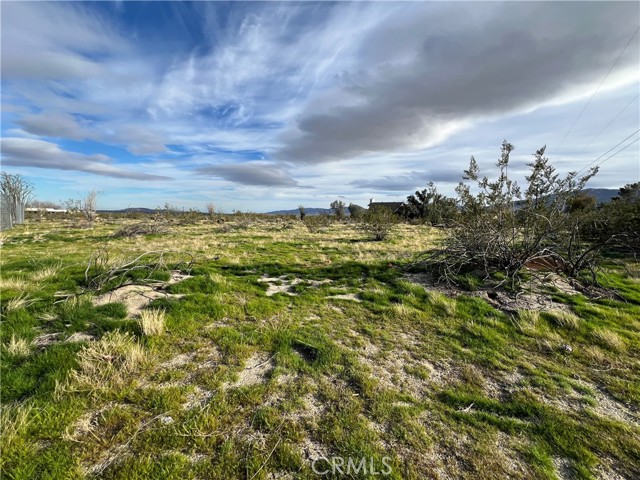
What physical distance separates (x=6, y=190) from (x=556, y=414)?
42.3 m

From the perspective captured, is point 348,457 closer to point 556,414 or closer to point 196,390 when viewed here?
point 196,390

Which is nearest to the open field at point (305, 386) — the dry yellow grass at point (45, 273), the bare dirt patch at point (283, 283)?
the dry yellow grass at point (45, 273)

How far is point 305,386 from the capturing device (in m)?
3.42

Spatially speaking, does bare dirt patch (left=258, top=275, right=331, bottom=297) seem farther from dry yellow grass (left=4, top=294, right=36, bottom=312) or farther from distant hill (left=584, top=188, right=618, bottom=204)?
distant hill (left=584, top=188, right=618, bottom=204)

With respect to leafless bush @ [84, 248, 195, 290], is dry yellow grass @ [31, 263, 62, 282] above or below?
below

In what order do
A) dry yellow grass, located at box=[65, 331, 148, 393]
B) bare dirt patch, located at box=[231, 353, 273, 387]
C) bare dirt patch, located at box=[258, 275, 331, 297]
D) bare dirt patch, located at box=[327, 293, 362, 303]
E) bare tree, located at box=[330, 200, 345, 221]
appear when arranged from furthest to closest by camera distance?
bare tree, located at box=[330, 200, 345, 221], bare dirt patch, located at box=[258, 275, 331, 297], bare dirt patch, located at box=[327, 293, 362, 303], bare dirt patch, located at box=[231, 353, 273, 387], dry yellow grass, located at box=[65, 331, 148, 393]

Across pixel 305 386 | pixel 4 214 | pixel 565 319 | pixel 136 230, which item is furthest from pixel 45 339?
pixel 4 214

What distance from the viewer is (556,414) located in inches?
123

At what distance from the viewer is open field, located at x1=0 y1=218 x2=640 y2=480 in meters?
2.45

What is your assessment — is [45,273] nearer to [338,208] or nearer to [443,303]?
[443,303]

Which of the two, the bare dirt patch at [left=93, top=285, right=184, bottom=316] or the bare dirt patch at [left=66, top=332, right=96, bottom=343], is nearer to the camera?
the bare dirt patch at [left=66, top=332, right=96, bottom=343]

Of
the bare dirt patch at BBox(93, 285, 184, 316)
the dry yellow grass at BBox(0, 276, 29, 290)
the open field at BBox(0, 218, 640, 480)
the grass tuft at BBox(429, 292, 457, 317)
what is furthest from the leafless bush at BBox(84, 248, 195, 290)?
the grass tuft at BBox(429, 292, 457, 317)

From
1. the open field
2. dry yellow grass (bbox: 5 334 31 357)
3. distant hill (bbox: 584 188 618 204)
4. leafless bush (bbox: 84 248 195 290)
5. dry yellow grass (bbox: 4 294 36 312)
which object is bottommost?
the open field

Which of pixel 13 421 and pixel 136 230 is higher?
pixel 136 230
